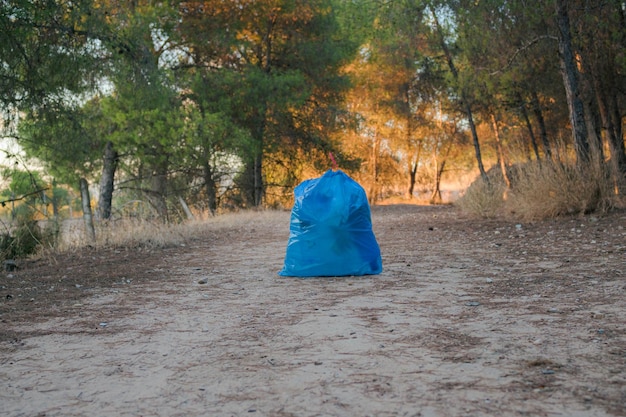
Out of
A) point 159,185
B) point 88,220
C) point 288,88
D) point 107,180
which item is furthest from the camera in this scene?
point 159,185

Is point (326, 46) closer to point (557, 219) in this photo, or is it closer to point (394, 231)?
point (394, 231)

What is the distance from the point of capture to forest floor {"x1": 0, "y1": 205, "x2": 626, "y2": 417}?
9.32ft

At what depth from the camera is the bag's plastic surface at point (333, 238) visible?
6.66 metres

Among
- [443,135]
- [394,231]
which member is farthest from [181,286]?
[443,135]

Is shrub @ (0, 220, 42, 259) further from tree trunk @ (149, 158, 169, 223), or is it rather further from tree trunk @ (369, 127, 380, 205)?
tree trunk @ (369, 127, 380, 205)

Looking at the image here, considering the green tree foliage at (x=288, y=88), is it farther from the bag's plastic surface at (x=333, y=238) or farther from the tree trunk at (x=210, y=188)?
the bag's plastic surface at (x=333, y=238)

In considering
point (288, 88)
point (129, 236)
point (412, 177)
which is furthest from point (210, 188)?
point (412, 177)

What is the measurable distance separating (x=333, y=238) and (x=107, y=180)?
1363cm

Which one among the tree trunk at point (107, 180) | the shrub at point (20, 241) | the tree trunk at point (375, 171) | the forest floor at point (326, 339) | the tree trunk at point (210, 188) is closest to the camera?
the forest floor at point (326, 339)

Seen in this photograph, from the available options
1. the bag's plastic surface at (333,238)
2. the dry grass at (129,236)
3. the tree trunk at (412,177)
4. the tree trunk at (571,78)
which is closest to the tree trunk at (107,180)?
the dry grass at (129,236)

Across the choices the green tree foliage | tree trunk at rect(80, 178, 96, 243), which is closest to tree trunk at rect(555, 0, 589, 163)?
the green tree foliage

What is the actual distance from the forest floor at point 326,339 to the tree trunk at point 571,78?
402cm

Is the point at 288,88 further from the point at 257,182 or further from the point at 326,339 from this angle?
the point at 326,339

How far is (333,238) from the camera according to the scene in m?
6.67
